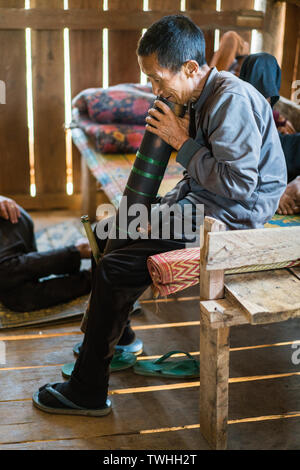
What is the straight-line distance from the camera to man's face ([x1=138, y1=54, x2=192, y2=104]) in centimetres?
235

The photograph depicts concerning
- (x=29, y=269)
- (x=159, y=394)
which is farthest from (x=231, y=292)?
(x=29, y=269)

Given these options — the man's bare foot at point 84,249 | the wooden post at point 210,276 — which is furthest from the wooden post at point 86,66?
the wooden post at point 210,276

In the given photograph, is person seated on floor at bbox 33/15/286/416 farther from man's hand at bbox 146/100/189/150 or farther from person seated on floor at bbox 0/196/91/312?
person seated on floor at bbox 0/196/91/312

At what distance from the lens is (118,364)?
283 centimetres

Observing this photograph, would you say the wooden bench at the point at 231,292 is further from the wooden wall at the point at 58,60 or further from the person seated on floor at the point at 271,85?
the wooden wall at the point at 58,60

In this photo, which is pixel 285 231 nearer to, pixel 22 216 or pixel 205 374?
pixel 205 374

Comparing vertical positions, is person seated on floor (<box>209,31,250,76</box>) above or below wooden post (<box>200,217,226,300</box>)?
above

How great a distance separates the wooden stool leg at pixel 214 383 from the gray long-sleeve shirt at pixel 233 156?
492 mm

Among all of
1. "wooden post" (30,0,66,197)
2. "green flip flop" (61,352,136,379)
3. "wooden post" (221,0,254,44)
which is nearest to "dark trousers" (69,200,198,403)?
"green flip flop" (61,352,136,379)

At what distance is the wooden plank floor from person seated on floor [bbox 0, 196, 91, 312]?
0.60ft

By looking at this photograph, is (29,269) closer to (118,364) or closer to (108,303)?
(118,364)

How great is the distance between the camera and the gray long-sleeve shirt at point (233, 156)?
2.24 meters

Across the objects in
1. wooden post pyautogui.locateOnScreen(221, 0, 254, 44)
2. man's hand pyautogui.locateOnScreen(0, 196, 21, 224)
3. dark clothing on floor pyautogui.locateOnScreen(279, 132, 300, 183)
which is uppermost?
wooden post pyautogui.locateOnScreen(221, 0, 254, 44)
